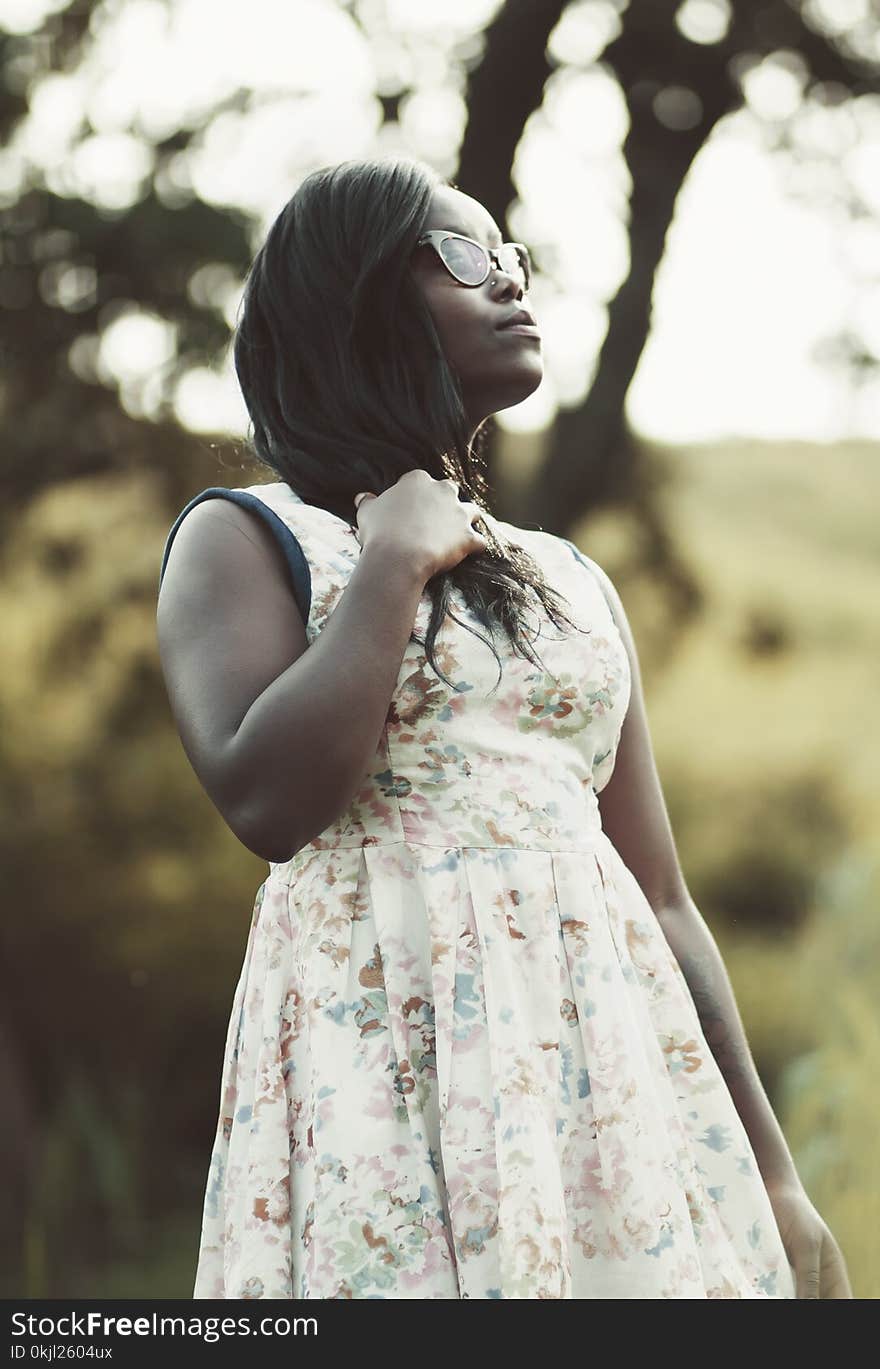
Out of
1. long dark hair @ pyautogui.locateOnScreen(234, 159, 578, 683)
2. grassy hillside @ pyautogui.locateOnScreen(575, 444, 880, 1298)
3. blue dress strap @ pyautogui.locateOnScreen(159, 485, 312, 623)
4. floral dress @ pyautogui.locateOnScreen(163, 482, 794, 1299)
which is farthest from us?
grassy hillside @ pyautogui.locateOnScreen(575, 444, 880, 1298)

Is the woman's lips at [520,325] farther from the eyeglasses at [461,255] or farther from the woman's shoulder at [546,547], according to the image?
the woman's shoulder at [546,547]

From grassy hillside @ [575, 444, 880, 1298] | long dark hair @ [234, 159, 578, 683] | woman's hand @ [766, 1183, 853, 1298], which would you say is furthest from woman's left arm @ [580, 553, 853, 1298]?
grassy hillside @ [575, 444, 880, 1298]

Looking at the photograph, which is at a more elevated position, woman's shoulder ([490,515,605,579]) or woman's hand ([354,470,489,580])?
woman's hand ([354,470,489,580])

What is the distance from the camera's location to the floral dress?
4.05ft

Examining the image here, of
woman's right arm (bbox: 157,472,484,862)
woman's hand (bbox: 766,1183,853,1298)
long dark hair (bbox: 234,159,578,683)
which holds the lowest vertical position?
woman's hand (bbox: 766,1183,853,1298)

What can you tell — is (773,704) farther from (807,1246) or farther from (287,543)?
(287,543)

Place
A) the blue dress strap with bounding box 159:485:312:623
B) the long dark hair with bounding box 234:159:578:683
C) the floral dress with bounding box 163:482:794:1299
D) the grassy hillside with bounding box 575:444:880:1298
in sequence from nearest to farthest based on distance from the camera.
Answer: the floral dress with bounding box 163:482:794:1299
the blue dress strap with bounding box 159:485:312:623
the long dark hair with bounding box 234:159:578:683
the grassy hillside with bounding box 575:444:880:1298

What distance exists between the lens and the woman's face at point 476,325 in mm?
1502

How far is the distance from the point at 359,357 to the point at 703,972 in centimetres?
71

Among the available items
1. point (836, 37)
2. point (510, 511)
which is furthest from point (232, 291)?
point (836, 37)

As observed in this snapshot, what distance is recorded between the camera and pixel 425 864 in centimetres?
131

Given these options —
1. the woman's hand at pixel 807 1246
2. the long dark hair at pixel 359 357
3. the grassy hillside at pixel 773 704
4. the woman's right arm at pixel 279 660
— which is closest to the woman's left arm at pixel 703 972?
the woman's hand at pixel 807 1246

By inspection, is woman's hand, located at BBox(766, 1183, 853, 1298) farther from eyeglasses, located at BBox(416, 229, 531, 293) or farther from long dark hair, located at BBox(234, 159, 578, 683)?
eyeglasses, located at BBox(416, 229, 531, 293)

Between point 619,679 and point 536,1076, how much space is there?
401 millimetres
